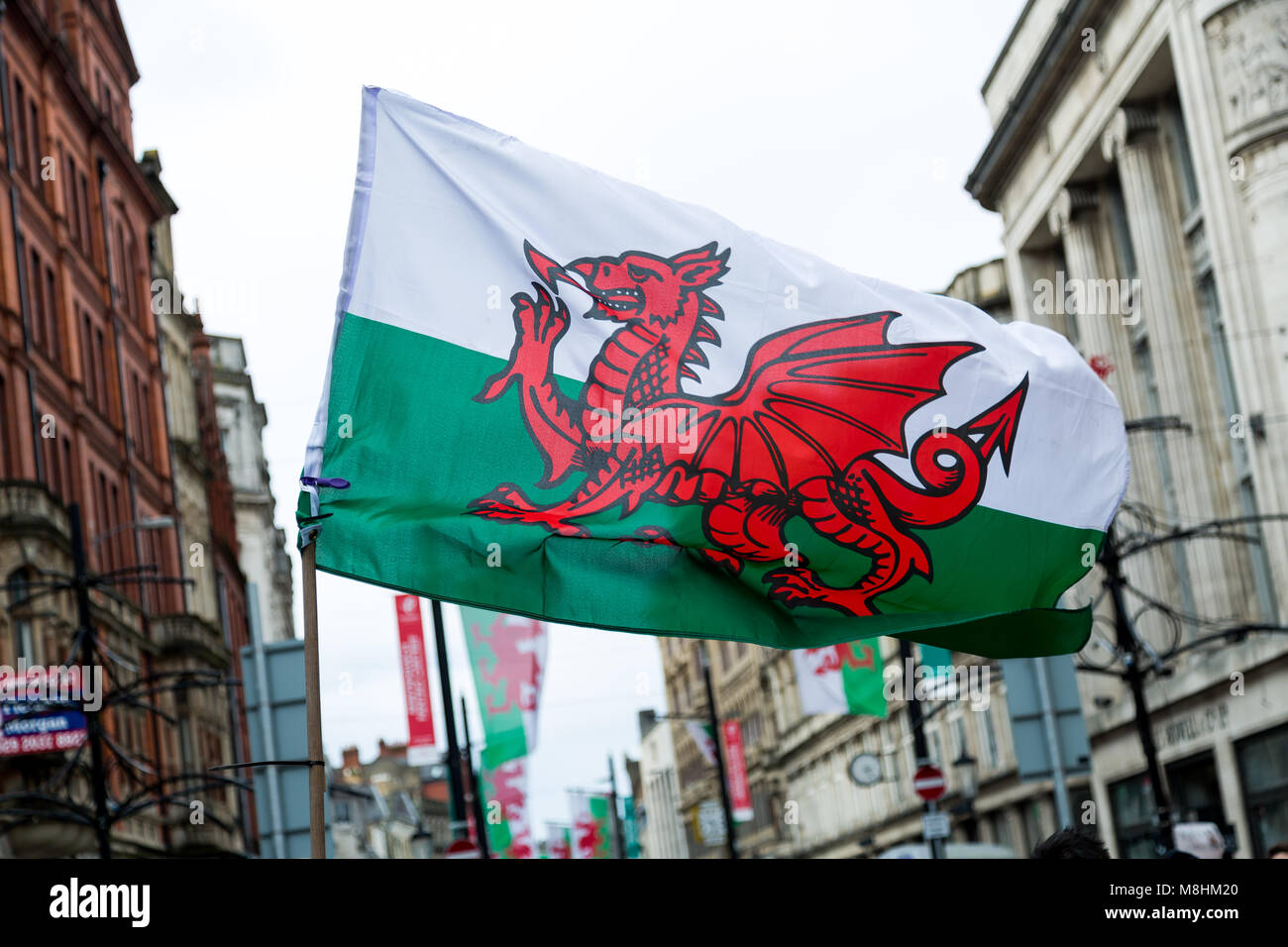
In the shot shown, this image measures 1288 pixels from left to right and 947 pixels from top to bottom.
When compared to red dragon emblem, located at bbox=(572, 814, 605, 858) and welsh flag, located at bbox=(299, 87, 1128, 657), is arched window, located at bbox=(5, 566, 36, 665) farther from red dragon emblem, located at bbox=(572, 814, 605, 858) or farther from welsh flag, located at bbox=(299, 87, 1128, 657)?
red dragon emblem, located at bbox=(572, 814, 605, 858)

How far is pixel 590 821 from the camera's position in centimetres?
8994

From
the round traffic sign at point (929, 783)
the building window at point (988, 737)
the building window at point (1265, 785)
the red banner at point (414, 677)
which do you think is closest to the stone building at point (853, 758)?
the building window at point (988, 737)

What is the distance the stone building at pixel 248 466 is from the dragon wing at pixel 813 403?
80.0m

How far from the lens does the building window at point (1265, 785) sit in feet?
106

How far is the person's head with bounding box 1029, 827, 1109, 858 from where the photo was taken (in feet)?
18.1

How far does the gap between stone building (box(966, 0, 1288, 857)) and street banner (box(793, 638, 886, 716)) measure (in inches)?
191

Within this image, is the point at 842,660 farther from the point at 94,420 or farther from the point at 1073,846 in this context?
the point at 1073,846

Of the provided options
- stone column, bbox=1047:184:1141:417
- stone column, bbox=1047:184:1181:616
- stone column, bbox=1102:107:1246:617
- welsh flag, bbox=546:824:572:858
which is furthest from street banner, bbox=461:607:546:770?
welsh flag, bbox=546:824:572:858

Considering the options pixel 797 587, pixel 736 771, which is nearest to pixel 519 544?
pixel 797 587

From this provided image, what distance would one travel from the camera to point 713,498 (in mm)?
8125
